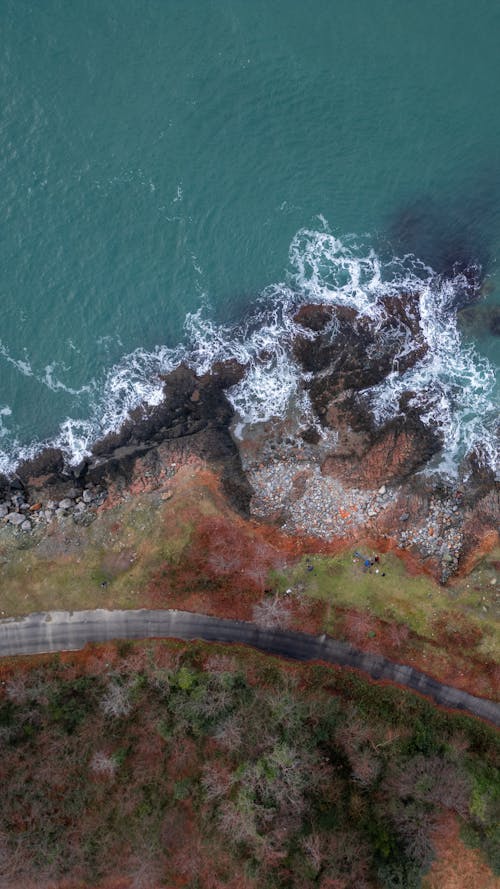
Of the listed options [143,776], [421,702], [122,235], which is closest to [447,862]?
[421,702]

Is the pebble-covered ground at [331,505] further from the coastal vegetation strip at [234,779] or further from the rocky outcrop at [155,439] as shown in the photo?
the coastal vegetation strip at [234,779]

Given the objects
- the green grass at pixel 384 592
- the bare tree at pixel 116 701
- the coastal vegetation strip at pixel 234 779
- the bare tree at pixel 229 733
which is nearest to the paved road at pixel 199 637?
the coastal vegetation strip at pixel 234 779

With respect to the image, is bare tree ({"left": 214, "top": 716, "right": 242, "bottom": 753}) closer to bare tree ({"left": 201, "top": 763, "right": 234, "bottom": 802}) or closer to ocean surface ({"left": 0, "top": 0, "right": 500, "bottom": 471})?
bare tree ({"left": 201, "top": 763, "right": 234, "bottom": 802})

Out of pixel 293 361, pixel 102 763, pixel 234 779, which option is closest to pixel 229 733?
pixel 234 779

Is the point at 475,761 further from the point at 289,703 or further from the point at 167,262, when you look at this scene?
the point at 167,262

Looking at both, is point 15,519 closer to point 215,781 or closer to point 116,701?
point 116,701

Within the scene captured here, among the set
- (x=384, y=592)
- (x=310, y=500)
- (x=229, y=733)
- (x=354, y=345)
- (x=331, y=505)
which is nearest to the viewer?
(x=229, y=733)

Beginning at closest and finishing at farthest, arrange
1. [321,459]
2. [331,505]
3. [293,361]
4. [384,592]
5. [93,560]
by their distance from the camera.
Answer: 1. [384,592]
2. [93,560]
3. [331,505]
4. [321,459]
5. [293,361]
